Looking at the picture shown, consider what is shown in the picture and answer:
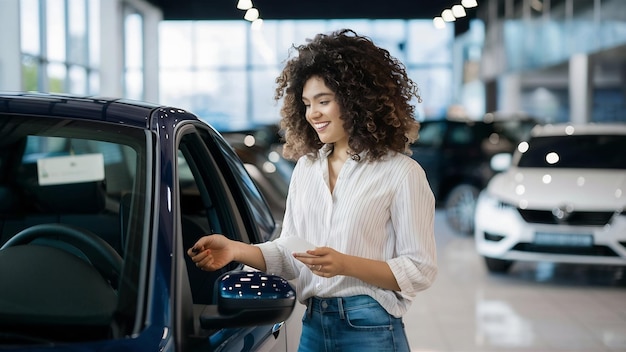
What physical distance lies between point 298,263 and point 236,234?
420 millimetres

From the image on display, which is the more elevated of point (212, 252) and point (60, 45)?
point (60, 45)

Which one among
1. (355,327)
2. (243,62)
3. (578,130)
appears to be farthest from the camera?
(243,62)

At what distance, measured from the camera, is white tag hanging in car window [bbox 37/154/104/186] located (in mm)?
3082

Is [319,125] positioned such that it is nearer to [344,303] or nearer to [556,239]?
[344,303]

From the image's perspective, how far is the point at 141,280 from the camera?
1941 mm

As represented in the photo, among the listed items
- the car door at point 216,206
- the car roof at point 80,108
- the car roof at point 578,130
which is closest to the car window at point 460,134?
the car roof at point 578,130

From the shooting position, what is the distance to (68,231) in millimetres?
2531

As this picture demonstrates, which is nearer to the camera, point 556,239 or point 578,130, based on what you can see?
point 556,239

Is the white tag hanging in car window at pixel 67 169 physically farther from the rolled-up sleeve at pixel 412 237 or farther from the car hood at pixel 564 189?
the car hood at pixel 564 189

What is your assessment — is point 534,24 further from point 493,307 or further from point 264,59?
point 493,307

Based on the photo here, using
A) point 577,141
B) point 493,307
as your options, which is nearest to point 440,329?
point 493,307

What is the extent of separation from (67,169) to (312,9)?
868 inches

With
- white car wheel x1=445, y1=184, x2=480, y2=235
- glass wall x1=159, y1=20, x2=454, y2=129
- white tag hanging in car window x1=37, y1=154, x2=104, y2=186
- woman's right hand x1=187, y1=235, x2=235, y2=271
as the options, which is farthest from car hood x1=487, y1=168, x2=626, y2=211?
glass wall x1=159, y1=20, x2=454, y2=129

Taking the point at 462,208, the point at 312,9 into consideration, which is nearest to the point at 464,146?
the point at 462,208
